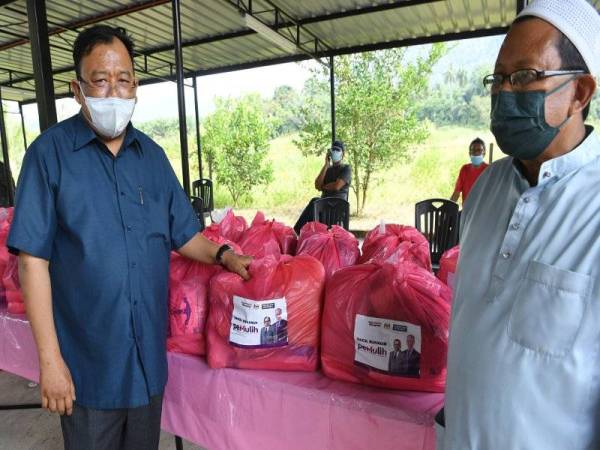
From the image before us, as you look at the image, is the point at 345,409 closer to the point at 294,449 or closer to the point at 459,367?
the point at 294,449

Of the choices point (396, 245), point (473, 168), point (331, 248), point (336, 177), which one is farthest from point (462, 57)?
point (331, 248)

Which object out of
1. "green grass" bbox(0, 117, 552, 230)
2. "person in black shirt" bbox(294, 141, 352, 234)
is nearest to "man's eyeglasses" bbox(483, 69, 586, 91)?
"person in black shirt" bbox(294, 141, 352, 234)

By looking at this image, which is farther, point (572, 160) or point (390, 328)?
point (390, 328)

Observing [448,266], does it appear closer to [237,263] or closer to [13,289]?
[237,263]

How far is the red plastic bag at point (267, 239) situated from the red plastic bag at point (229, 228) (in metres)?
0.08

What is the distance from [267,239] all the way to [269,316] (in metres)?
0.54

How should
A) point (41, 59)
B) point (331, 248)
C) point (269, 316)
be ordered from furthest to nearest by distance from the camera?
point (41, 59)
point (331, 248)
point (269, 316)

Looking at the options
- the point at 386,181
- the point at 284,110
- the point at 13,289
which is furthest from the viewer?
the point at 284,110

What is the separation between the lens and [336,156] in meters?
4.68

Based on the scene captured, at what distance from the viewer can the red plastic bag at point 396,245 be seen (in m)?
1.49

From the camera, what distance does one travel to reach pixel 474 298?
0.69 metres

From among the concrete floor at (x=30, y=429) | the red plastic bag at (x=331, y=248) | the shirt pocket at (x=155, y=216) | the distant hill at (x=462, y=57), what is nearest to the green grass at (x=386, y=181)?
the distant hill at (x=462, y=57)

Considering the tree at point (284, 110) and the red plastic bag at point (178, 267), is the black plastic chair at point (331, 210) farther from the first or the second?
the tree at point (284, 110)

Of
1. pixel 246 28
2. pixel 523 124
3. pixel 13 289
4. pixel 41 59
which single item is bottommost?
pixel 13 289
